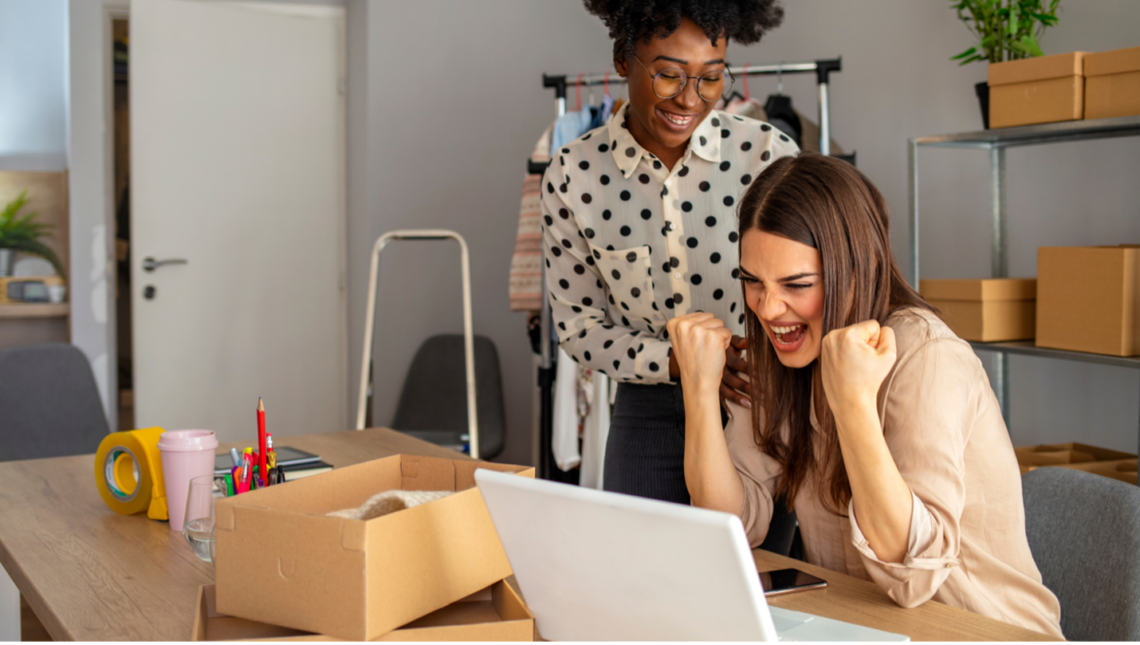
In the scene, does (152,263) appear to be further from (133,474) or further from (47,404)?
(133,474)

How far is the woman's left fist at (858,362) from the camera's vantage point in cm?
89

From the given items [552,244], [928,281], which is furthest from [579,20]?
[552,244]

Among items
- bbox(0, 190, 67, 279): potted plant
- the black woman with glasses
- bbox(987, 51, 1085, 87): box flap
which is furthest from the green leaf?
bbox(987, 51, 1085, 87): box flap

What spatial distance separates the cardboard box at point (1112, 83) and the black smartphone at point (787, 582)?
148 cm

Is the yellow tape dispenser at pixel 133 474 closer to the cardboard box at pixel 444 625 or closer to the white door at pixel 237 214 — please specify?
the cardboard box at pixel 444 625

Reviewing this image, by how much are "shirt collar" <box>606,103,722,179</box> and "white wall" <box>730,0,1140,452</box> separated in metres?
1.27

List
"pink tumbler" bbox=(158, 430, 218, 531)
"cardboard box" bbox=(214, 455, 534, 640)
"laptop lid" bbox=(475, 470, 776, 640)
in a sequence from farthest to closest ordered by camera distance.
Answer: "pink tumbler" bbox=(158, 430, 218, 531) < "cardboard box" bbox=(214, 455, 534, 640) < "laptop lid" bbox=(475, 470, 776, 640)

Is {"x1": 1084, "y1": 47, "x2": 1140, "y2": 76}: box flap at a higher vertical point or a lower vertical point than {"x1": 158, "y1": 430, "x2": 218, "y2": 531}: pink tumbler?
higher

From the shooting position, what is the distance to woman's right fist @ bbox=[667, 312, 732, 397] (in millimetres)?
1099

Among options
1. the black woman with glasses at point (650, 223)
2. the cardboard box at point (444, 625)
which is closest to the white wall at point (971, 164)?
the black woman with glasses at point (650, 223)

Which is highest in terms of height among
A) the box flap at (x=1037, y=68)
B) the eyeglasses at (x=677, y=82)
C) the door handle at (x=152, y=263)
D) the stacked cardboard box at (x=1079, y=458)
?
the box flap at (x=1037, y=68)

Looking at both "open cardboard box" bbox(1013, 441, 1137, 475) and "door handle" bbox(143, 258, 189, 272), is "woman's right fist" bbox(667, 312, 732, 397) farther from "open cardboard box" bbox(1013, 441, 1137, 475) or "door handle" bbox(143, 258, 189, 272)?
"door handle" bbox(143, 258, 189, 272)

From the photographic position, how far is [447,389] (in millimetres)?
3480

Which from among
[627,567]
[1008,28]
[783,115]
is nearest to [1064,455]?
[1008,28]
